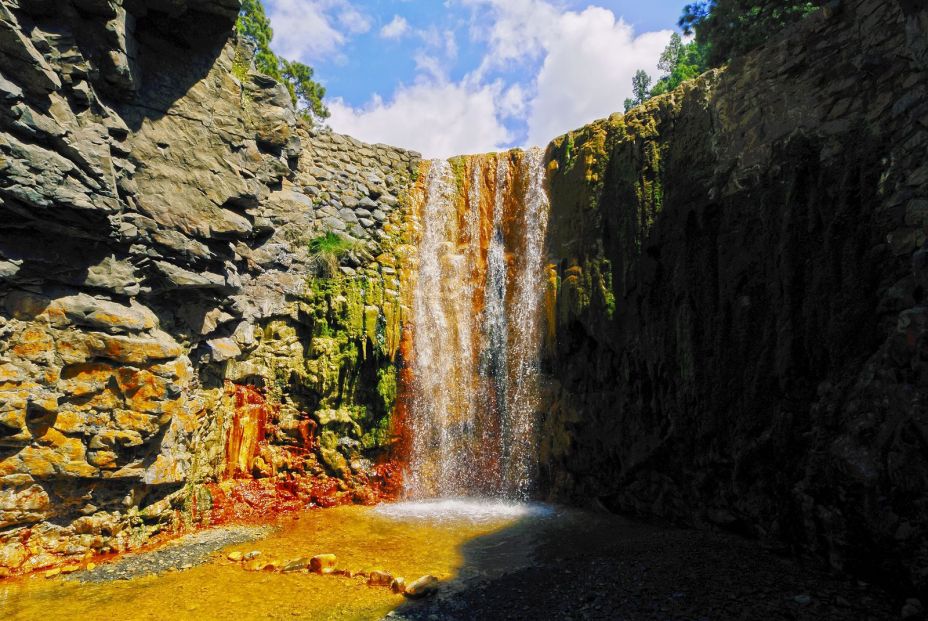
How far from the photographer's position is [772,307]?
26.5 ft

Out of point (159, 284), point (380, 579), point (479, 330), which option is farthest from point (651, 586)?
point (159, 284)

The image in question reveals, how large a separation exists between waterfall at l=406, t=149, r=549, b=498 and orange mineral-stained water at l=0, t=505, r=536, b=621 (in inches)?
126

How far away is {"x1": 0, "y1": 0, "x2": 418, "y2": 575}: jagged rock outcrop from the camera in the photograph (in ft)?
27.1

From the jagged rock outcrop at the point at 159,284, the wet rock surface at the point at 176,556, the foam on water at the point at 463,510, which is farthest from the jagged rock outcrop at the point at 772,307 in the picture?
the wet rock surface at the point at 176,556

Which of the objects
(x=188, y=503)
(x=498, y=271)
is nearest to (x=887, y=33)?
(x=498, y=271)

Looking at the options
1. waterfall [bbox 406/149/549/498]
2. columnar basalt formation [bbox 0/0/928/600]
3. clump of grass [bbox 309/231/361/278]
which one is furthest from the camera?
clump of grass [bbox 309/231/361/278]

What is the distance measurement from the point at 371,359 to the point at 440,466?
355 cm

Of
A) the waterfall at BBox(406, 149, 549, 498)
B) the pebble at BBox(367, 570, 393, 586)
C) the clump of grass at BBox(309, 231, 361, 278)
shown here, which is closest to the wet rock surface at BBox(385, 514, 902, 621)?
the pebble at BBox(367, 570, 393, 586)

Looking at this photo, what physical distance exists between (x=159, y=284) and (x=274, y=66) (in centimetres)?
1795

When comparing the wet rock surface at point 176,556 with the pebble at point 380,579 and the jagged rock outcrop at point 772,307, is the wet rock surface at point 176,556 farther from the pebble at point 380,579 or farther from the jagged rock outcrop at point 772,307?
the jagged rock outcrop at point 772,307

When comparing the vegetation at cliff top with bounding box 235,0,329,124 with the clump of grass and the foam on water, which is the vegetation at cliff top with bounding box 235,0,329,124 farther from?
the foam on water

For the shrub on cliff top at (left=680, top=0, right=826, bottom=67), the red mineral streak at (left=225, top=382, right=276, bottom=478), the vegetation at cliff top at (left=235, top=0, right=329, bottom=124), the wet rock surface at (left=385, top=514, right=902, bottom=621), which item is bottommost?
the wet rock surface at (left=385, top=514, right=902, bottom=621)

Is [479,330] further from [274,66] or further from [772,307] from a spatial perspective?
[274,66]

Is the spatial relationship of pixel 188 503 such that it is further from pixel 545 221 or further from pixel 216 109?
pixel 545 221
